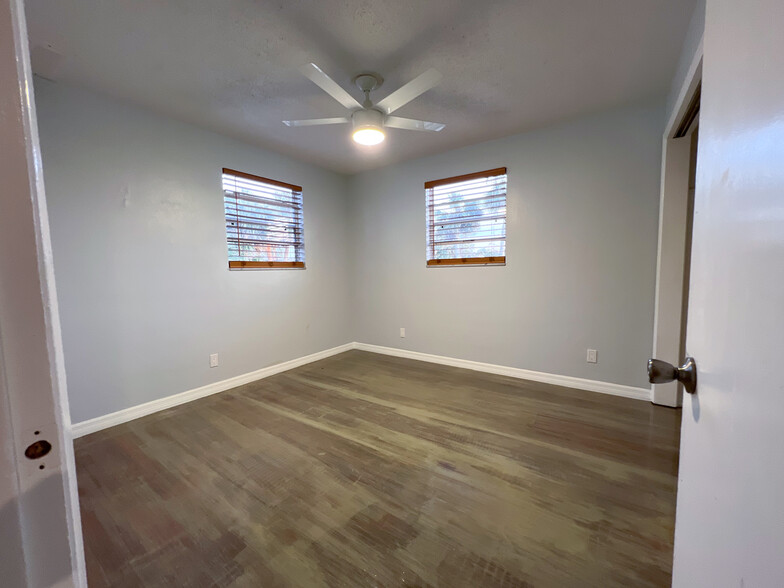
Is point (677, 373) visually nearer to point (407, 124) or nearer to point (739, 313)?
point (739, 313)

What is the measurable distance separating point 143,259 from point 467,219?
117 inches

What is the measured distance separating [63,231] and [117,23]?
1356 mm

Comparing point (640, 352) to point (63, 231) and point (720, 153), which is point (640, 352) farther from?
point (63, 231)

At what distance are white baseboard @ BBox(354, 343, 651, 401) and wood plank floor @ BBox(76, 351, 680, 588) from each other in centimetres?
14

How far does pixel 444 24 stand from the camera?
163 centimetres

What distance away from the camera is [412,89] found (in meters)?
1.75

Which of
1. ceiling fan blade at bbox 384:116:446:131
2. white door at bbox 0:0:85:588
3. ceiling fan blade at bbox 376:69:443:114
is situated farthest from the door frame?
white door at bbox 0:0:85:588

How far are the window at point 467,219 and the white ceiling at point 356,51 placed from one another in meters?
0.74

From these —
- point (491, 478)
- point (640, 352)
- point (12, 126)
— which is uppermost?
point (12, 126)

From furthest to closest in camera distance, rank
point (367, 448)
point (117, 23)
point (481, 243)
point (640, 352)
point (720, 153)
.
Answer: point (481, 243) < point (640, 352) < point (367, 448) < point (117, 23) < point (720, 153)

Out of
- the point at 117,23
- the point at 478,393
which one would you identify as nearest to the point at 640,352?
the point at 478,393

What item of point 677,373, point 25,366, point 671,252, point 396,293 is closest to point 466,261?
point 396,293

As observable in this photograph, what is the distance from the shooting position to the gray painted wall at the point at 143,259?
6.93 ft

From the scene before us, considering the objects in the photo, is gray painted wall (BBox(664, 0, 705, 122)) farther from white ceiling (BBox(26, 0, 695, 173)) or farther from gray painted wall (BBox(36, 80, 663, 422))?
gray painted wall (BBox(36, 80, 663, 422))
